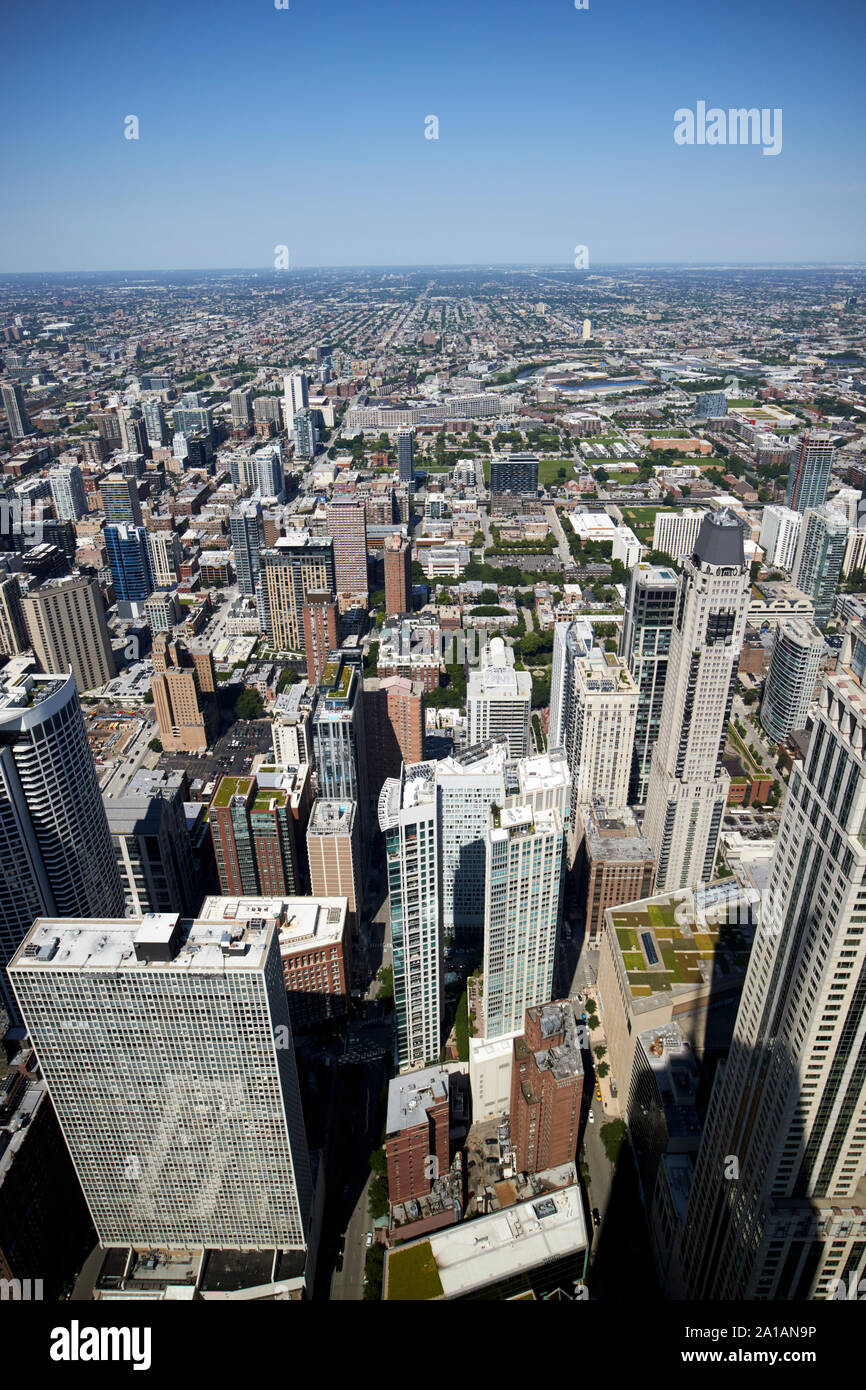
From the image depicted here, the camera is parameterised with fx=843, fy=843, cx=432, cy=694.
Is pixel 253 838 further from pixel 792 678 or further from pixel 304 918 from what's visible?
pixel 792 678

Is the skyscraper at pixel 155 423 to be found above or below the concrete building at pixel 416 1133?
above

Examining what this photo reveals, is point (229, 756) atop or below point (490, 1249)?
below

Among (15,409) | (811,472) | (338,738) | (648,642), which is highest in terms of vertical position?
(15,409)

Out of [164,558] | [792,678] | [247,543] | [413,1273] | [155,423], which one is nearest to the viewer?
[413,1273]

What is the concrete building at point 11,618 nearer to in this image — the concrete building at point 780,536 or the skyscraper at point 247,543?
the skyscraper at point 247,543

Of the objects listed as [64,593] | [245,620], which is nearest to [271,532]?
[245,620]

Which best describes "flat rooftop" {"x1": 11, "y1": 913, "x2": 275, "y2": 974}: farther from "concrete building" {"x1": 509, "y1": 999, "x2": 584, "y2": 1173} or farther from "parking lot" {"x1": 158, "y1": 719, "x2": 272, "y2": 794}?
"parking lot" {"x1": 158, "y1": 719, "x2": 272, "y2": 794}

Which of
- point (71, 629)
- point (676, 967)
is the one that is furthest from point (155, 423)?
point (676, 967)

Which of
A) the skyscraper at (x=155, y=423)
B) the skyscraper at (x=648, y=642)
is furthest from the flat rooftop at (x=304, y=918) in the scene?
the skyscraper at (x=155, y=423)
